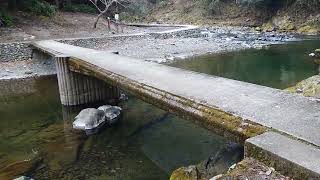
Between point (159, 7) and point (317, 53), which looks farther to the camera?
point (159, 7)

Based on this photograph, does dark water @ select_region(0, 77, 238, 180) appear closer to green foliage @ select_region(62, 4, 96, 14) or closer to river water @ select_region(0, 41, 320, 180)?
river water @ select_region(0, 41, 320, 180)

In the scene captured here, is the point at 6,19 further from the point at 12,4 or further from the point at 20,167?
the point at 20,167

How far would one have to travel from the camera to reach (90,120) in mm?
12133

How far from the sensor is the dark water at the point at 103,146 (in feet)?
30.0

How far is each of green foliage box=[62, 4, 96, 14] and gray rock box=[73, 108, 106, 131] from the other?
98.7 feet

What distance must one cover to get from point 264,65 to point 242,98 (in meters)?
16.2

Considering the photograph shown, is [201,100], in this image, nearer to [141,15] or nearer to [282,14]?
[282,14]

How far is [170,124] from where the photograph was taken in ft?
40.3

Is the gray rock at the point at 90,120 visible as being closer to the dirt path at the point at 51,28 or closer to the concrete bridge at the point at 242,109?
the concrete bridge at the point at 242,109

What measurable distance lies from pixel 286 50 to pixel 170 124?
18700 millimetres

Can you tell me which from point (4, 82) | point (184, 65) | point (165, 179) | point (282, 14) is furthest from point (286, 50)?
point (165, 179)

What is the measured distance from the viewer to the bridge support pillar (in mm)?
14648

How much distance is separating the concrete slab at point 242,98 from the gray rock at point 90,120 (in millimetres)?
1640

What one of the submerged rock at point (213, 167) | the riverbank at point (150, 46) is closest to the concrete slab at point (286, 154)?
the submerged rock at point (213, 167)
